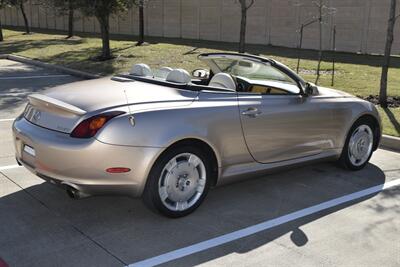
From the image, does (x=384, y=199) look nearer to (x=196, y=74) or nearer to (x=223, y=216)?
(x=223, y=216)

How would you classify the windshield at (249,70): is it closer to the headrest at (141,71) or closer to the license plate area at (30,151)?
the headrest at (141,71)

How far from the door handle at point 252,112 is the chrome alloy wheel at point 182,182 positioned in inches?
27.5

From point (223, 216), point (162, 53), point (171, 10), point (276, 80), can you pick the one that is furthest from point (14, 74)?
point (171, 10)

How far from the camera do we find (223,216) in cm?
466

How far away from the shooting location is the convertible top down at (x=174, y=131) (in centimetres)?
406

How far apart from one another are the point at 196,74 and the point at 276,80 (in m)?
0.97

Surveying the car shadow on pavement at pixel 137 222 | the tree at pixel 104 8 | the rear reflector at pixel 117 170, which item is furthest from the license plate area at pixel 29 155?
the tree at pixel 104 8

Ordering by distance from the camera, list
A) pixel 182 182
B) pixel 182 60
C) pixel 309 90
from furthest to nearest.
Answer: pixel 182 60 < pixel 309 90 < pixel 182 182

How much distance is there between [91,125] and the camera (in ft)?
13.3

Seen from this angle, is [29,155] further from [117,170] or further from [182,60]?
[182,60]

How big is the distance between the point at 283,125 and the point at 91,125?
208 cm

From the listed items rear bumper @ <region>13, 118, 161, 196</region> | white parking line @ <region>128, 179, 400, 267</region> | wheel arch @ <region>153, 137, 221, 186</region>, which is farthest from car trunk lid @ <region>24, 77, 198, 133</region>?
white parking line @ <region>128, 179, 400, 267</region>

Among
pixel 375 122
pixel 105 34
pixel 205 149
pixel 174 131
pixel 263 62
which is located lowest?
pixel 375 122

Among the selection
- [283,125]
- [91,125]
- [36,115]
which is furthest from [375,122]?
[36,115]
